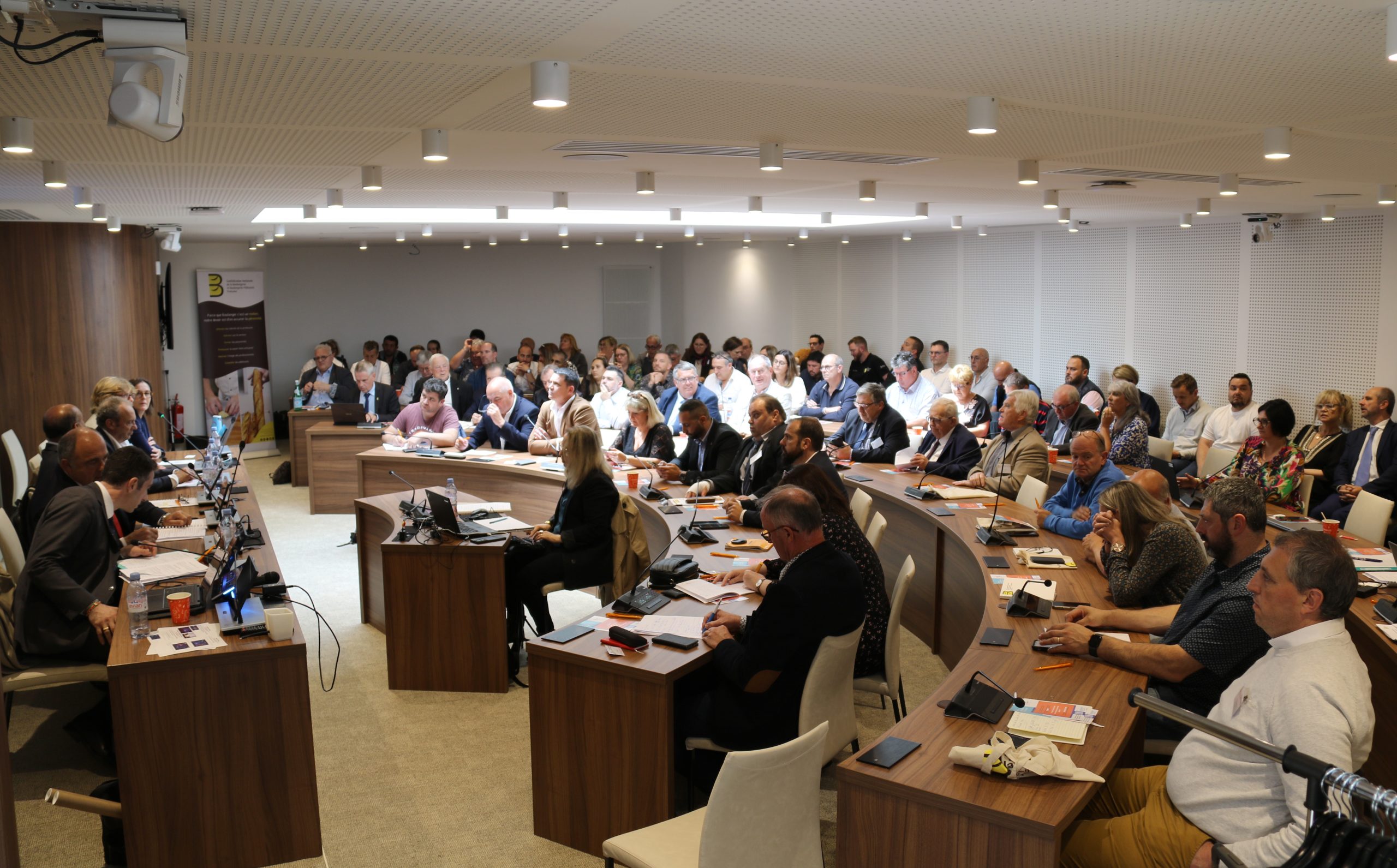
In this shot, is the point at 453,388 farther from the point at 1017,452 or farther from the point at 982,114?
the point at 982,114

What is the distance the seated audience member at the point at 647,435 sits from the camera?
315 inches

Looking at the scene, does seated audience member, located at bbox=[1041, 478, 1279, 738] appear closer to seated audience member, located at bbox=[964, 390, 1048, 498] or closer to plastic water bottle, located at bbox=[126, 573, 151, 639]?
seated audience member, located at bbox=[964, 390, 1048, 498]

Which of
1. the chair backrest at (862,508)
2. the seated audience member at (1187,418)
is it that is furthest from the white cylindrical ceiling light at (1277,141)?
the seated audience member at (1187,418)

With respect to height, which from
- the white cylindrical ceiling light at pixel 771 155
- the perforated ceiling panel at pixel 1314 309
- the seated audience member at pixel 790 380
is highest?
the white cylindrical ceiling light at pixel 771 155

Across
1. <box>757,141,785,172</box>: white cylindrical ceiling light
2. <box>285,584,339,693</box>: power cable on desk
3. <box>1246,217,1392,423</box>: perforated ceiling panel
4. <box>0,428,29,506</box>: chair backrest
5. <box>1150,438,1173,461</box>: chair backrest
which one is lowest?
<box>285,584,339,693</box>: power cable on desk

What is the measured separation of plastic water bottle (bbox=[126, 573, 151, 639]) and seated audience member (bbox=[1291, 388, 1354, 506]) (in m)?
7.55

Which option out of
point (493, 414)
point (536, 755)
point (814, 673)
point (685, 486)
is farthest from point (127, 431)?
point (814, 673)

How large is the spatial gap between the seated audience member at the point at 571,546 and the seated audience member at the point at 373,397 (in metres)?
5.54

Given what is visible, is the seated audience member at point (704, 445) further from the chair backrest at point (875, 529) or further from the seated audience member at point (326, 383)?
the seated audience member at point (326, 383)

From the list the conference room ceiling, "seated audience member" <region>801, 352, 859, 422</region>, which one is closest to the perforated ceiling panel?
the conference room ceiling

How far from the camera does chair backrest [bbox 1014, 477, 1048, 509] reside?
6.28m

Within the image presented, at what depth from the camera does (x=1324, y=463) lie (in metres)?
7.95

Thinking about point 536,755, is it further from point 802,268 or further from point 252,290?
point 802,268

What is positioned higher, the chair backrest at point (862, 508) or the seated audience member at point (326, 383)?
the seated audience member at point (326, 383)
